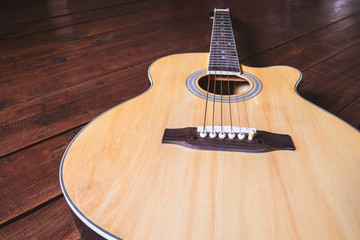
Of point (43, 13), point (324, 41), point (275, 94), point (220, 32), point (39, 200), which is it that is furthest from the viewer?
point (43, 13)

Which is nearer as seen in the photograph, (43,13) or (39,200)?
(39,200)

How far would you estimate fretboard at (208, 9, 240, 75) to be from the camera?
72cm

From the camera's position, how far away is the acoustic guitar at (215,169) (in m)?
0.35

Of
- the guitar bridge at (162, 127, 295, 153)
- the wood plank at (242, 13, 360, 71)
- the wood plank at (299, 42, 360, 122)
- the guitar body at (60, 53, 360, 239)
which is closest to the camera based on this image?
the guitar body at (60, 53, 360, 239)

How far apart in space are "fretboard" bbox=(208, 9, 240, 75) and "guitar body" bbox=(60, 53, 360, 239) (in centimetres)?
18

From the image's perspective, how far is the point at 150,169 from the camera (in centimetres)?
43

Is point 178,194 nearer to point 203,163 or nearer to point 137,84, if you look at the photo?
point 203,163

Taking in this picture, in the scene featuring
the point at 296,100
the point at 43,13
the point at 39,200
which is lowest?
the point at 39,200

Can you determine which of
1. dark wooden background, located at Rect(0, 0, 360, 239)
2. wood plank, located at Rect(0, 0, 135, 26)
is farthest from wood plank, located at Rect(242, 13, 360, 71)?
wood plank, located at Rect(0, 0, 135, 26)

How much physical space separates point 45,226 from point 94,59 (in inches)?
26.5

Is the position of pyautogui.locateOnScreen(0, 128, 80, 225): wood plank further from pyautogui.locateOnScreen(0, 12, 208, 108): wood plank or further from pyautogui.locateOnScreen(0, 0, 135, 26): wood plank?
pyautogui.locateOnScreen(0, 0, 135, 26): wood plank

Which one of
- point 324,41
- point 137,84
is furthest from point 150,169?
point 324,41

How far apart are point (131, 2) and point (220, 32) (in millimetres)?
918

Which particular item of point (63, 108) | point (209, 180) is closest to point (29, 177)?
point (63, 108)
